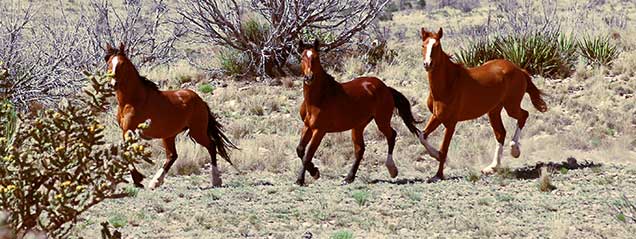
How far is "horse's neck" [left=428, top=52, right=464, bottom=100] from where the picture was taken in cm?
1168

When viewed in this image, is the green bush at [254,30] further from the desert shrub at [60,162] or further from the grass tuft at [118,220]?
the desert shrub at [60,162]

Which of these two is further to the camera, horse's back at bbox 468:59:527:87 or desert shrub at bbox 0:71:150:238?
horse's back at bbox 468:59:527:87

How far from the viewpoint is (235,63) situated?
20.4 meters

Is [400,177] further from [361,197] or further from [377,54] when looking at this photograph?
[377,54]

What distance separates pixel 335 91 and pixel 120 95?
2.42m

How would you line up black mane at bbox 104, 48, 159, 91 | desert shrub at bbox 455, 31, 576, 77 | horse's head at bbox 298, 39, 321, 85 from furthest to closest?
desert shrub at bbox 455, 31, 576, 77 < horse's head at bbox 298, 39, 321, 85 < black mane at bbox 104, 48, 159, 91

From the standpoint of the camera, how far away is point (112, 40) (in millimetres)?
20375

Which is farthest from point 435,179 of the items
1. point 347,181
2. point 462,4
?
point 462,4

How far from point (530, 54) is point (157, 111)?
34.8 ft

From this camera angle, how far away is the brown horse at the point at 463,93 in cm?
1165

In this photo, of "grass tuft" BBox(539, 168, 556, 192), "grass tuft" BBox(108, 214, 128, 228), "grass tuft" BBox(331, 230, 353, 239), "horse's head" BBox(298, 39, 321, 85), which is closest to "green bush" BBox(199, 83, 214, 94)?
"horse's head" BBox(298, 39, 321, 85)

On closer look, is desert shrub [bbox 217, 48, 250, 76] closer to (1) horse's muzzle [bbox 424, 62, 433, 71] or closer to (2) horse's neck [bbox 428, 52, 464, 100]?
(2) horse's neck [bbox 428, 52, 464, 100]

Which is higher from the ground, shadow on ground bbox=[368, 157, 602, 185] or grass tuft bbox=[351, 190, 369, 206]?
grass tuft bbox=[351, 190, 369, 206]

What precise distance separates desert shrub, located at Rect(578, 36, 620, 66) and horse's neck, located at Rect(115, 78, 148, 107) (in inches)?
468
